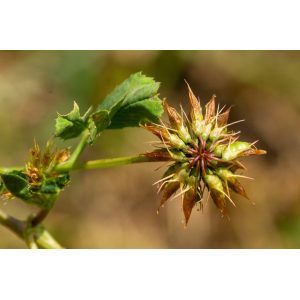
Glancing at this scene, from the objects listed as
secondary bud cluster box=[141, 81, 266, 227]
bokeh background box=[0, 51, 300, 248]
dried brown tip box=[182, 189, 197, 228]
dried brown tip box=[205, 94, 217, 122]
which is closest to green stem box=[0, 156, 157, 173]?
secondary bud cluster box=[141, 81, 266, 227]

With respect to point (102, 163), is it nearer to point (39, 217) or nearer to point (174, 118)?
point (174, 118)

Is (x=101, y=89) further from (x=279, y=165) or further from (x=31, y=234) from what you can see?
(x=279, y=165)

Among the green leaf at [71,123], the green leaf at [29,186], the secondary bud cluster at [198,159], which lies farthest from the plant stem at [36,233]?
the secondary bud cluster at [198,159]

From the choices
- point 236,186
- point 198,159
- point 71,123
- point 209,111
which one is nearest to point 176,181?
point 198,159

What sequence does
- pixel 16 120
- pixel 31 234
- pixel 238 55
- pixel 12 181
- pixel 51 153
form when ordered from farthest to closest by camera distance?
1. pixel 238 55
2. pixel 16 120
3. pixel 31 234
4. pixel 51 153
5. pixel 12 181

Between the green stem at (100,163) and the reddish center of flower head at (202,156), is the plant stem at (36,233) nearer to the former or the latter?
the green stem at (100,163)

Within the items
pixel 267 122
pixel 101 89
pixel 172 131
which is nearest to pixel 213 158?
pixel 172 131

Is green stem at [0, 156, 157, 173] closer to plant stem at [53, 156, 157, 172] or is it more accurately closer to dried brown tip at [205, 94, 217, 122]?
plant stem at [53, 156, 157, 172]
